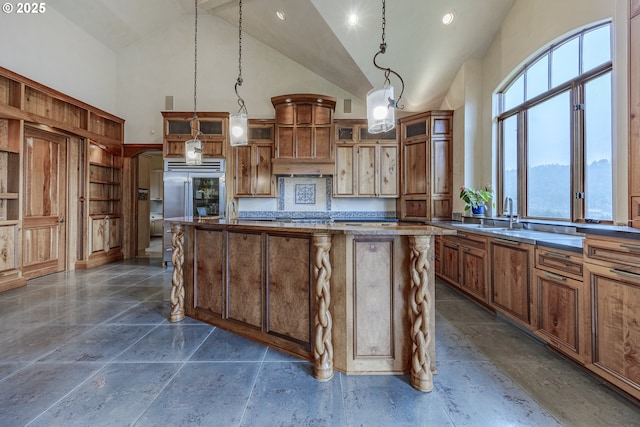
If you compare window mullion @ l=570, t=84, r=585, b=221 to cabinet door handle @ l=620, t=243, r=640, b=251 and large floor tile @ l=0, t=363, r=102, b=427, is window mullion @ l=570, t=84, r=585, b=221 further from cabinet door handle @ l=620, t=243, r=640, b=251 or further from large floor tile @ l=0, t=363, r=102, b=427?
large floor tile @ l=0, t=363, r=102, b=427

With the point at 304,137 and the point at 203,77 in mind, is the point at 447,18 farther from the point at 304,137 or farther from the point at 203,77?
the point at 203,77

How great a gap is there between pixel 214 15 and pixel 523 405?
709cm

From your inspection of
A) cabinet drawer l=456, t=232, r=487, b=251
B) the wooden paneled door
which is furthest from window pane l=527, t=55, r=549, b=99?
the wooden paneled door

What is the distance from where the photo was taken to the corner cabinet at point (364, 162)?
521 centimetres

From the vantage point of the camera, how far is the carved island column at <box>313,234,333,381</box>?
5.81ft

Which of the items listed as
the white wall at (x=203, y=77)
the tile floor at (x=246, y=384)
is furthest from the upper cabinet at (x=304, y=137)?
the tile floor at (x=246, y=384)

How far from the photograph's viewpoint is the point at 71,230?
4891mm

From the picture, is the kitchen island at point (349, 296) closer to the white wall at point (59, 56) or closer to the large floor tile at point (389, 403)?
the large floor tile at point (389, 403)

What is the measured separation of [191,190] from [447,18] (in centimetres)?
471

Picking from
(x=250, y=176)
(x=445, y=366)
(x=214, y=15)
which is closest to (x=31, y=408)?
(x=445, y=366)

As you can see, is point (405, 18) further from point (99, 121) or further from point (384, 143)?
point (99, 121)

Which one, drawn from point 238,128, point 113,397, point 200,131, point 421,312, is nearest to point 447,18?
point 238,128

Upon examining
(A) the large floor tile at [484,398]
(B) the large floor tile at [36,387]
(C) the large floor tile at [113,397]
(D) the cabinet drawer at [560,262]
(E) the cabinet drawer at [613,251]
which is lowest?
(A) the large floor tile at [484,398]

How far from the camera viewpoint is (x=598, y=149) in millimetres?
2699
